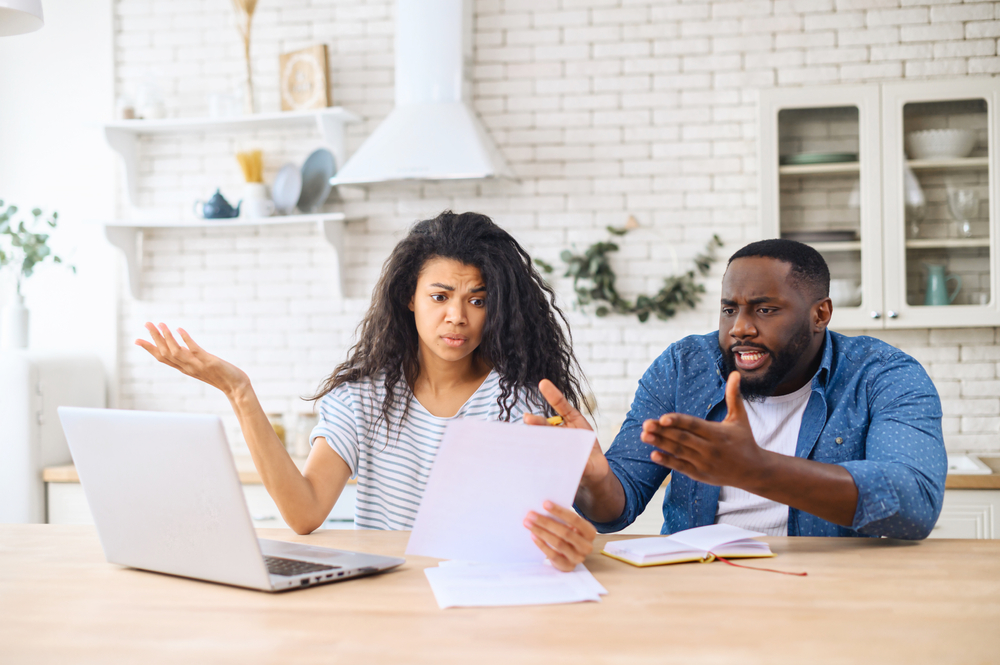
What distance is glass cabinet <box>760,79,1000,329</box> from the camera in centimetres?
295

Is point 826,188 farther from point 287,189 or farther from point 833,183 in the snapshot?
point 287,189

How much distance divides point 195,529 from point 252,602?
0.44 ft

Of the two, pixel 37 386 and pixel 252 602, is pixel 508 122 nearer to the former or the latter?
pixel 37 386

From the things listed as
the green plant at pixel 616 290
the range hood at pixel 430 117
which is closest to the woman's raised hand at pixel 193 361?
the range hood at pixel 430 117

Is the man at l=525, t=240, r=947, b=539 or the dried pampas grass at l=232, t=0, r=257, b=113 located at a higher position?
the dried pampas grass at l=232, t=0, r=257, b=113

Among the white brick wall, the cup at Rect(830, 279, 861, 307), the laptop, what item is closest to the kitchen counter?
the white brick wall

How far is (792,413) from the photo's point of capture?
68.8 inches

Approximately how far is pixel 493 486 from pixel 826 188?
7.67ft

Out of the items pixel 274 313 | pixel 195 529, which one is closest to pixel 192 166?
pixel 274 313

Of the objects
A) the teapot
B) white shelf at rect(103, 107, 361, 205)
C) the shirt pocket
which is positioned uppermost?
white shelf at rect(103, 107, 361, 205)

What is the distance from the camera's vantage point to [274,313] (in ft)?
11.7

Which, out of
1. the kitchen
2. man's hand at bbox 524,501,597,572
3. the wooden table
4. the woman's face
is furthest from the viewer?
the kitchen

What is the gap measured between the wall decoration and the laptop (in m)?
2.46

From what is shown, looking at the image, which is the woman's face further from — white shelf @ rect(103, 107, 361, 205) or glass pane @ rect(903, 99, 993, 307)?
glass pane @ rect(903, 99, 993, 307)
